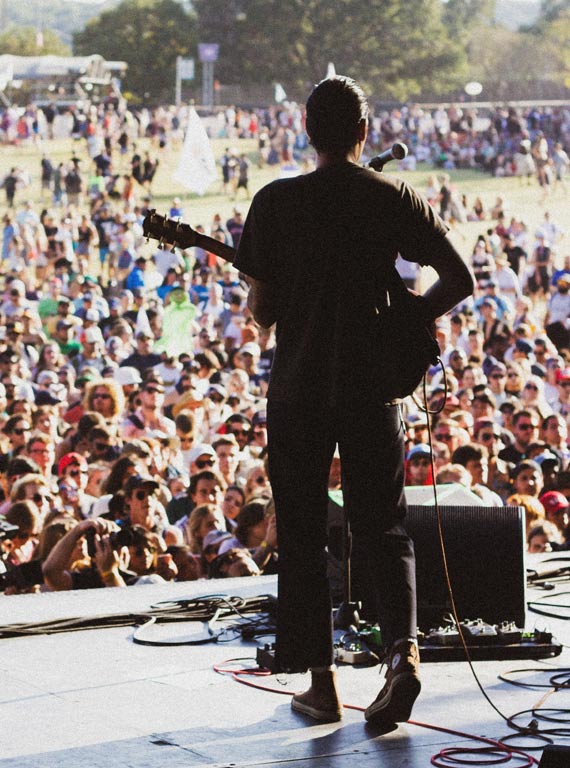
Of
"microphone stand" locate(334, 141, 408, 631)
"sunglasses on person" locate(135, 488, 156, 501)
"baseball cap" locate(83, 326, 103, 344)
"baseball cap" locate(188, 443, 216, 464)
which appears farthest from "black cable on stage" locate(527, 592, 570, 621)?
"baseball cap" locate(83, 326, 103, 344)

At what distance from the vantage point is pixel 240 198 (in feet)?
119

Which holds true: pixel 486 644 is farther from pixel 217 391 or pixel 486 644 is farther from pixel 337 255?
pixel 217 391

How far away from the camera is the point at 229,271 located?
19219mm

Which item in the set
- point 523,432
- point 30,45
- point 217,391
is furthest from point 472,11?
point 523,432

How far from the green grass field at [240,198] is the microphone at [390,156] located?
25277 mm

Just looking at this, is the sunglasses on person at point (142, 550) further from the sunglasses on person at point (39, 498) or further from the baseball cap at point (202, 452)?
the baseball cap at point (202, 452)

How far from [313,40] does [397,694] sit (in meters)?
65.1

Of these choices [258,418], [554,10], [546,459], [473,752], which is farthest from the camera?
[554,10]

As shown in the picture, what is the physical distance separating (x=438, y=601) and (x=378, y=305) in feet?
4.01

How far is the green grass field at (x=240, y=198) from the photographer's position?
3334cm

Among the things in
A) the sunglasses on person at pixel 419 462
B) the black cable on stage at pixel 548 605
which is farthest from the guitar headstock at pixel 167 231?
the sunglasses on person at pixel 419 462

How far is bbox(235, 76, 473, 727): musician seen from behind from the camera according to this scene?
3207 mm

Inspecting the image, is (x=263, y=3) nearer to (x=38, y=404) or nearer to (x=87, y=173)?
(x=87, y=173)

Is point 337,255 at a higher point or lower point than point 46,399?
higher
